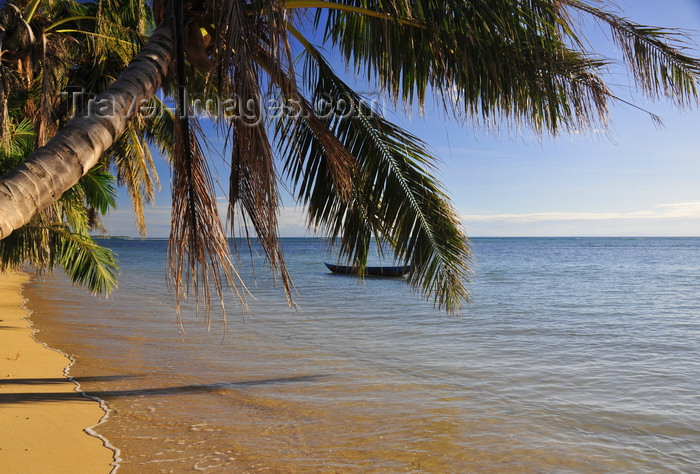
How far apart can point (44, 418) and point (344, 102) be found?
4035 mm

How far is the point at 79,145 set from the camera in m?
2.83

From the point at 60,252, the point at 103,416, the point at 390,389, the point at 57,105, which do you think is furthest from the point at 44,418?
the point at 57,105

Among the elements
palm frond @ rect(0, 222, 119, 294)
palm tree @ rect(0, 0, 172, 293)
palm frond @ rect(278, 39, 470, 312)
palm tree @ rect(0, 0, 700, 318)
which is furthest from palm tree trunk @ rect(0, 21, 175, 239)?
palm frond @ rect(0, 222, 119, 294)

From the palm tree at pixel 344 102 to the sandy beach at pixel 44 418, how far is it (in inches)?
59.4

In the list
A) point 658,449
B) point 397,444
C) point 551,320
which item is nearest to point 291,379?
point 397,444

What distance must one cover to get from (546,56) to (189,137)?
2973 mm

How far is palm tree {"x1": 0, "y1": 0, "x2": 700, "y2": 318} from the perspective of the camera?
3105mm

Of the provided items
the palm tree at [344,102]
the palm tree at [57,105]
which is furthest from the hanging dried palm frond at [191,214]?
the palm tree at [57,105]

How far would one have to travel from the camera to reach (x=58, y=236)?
8.53m

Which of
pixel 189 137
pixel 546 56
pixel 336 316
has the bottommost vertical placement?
pixel 336 316

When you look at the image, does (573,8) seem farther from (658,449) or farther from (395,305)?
(395,305)

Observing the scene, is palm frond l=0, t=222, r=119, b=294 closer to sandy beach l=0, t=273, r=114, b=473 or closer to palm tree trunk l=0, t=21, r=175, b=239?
sandy beach l=0, t=273, r=114, b=473

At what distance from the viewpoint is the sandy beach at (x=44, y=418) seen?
3809 millimetres

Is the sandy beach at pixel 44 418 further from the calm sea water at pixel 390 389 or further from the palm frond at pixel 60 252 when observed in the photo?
the palm frond at pixel 60 252
